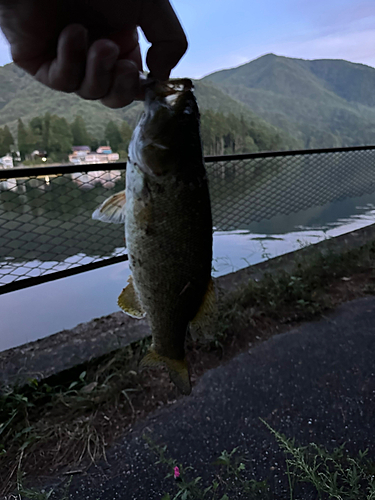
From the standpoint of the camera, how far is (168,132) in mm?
1076

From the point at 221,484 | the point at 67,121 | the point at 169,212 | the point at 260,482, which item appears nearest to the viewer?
the point at 169,212

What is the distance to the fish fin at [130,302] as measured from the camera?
1.22m

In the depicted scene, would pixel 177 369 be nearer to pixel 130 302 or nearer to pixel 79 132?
pixel 130 302

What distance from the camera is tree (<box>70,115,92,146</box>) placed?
6138 mm

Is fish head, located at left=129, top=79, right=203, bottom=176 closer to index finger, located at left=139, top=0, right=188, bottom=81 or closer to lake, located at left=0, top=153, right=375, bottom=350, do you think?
index finger, located at left=139, top=0, right=188, bottom=81

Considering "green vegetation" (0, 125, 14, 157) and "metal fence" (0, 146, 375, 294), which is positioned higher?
"green vegetation" (0, 125, 14, 157)

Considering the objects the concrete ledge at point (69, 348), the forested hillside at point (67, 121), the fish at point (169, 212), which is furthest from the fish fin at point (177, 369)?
the forested hillside at point (67, 121)

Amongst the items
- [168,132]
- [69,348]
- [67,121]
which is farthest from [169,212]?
[67,121]

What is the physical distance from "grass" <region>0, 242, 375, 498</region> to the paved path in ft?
0.41

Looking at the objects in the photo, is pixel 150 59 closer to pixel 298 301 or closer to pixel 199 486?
pixel 199 486

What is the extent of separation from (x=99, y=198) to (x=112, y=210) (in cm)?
250

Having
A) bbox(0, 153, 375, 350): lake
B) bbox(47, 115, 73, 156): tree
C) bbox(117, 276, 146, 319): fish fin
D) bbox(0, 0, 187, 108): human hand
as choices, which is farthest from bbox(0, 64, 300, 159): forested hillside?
bbox(117, 276, 146, 319): fish fin

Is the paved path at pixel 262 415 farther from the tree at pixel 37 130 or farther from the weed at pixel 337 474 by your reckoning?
the tree at pixel 37 130

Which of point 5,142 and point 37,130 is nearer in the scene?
point 5,142
